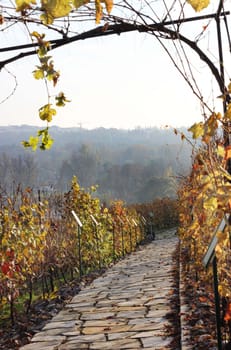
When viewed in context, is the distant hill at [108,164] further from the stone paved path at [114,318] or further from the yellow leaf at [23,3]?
the yellow leaf at [23,3]

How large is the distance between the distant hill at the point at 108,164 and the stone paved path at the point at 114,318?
3378cm

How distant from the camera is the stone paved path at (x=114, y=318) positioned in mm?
4117

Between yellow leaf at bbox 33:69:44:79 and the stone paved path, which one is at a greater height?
yellow leaf at bbox 33:69:44:79

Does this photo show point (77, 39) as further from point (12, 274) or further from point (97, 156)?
point (97, 156)

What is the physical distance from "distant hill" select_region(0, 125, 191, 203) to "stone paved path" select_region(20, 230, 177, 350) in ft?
111

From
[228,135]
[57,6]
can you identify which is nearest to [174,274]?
[228,135]

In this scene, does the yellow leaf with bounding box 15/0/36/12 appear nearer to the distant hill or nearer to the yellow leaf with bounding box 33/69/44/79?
the yellow leaf with bounding box 33/69/44/79

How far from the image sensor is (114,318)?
4.97 metres

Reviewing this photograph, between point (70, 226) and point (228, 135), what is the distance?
701 cm

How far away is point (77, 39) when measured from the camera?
96.3 inches

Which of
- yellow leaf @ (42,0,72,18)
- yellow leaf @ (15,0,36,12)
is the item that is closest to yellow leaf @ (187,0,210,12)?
yellow leaf @ (42,0,72,18)

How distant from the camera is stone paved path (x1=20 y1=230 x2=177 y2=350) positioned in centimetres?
412

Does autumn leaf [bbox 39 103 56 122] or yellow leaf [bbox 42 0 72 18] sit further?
autumn leaf [bbox 39 103 56 122]

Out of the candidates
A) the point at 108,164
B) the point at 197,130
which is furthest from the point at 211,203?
the point at 108,164
